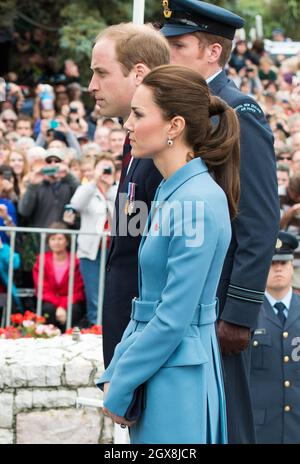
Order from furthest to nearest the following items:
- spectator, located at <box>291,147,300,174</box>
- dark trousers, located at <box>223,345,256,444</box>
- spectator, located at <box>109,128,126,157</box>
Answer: spectator, located at <box>109,128,126,157</box> < spectator, located at <box>291,147,300,174</box> < dark trousers, located at <box>223,345,256,444</box>

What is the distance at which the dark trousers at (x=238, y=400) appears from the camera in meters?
4.05

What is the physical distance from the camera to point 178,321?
338 centimetres

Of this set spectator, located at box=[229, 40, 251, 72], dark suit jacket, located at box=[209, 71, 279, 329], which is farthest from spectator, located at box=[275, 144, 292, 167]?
spectator, located at box=[229, 40, 251, 72]

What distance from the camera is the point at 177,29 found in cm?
436

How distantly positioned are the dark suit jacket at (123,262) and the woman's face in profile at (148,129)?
1.25 ft

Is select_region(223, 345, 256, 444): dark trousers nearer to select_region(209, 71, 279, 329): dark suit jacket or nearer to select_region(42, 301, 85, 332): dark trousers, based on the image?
select_region(209, 71, 279, 329): dark suit jacket

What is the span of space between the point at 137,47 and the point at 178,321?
1.10m

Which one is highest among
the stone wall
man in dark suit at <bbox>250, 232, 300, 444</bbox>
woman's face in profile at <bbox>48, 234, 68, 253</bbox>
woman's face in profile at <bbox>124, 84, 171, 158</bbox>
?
woman's face in profile at <bbox>124, 84, 171, 158</bbox>

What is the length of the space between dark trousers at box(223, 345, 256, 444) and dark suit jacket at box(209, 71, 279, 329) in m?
0.15

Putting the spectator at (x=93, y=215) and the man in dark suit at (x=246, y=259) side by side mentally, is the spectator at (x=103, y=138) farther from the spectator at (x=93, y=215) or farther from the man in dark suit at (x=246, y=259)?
the man in dark suit at (x=246, y=259)

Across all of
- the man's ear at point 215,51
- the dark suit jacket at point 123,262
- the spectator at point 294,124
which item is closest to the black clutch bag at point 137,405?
the dark suit jacket at point 123,262

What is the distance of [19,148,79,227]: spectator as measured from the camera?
9156 mm

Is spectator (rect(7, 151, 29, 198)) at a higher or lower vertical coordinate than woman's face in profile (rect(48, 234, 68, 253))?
higher
